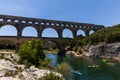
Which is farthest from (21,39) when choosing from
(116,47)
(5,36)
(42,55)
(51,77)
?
(51,77)

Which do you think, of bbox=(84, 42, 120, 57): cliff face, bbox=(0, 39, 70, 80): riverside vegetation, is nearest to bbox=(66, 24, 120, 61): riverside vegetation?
bbox=(84, 42, 120, 57): cliff face

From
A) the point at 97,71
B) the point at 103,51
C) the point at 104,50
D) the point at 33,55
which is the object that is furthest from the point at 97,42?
the point at 33,55

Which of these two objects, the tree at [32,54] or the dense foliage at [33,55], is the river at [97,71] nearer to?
the dense foliage at [33,55]

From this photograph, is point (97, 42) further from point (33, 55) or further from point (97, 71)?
point (33, 55)

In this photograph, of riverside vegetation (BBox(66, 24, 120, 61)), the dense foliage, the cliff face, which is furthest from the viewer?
riverside vegetation (BBox(66, 24, 120, 61))

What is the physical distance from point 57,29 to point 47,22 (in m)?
7.73

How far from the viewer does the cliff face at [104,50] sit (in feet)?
438

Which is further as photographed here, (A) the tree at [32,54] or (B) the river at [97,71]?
(A) the tree at [32,54]

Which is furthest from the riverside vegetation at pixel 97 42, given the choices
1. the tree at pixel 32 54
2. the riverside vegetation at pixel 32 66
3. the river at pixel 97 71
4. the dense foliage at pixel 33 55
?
the riverside vegetation at pixel 32 66

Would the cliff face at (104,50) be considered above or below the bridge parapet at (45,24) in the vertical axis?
below

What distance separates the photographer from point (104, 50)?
467 ft

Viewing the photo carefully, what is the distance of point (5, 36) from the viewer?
13825 cm

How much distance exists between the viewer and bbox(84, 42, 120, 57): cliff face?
133 m

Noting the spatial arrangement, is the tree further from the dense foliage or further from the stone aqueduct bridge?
the stone aqueduct bridge
